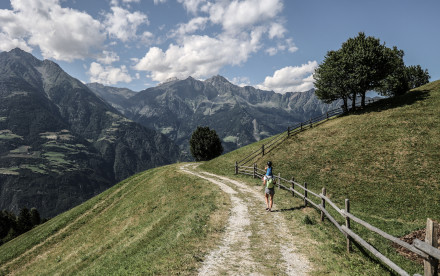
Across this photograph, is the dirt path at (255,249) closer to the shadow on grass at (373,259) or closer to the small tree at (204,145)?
the shadow on grass at (373,259)

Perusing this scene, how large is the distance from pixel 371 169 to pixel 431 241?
27.8 meters

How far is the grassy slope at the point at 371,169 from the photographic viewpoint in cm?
1366

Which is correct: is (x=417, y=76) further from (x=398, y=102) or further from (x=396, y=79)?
(x=398, y=102)

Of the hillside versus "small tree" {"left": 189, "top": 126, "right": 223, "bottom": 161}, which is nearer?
the hillside

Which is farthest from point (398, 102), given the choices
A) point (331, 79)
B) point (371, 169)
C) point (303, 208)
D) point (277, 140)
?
point (303, 208)

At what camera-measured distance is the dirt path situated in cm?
964

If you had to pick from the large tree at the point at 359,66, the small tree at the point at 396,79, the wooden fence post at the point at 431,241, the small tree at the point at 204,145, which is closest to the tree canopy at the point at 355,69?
Answer: the large tree at the point at 359,66

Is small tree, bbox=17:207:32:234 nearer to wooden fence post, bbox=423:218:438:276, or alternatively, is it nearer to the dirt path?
the dirt path

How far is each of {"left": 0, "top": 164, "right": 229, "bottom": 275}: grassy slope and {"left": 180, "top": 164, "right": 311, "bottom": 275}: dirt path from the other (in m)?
0.81

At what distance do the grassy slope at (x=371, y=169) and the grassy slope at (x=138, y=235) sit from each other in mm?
6089

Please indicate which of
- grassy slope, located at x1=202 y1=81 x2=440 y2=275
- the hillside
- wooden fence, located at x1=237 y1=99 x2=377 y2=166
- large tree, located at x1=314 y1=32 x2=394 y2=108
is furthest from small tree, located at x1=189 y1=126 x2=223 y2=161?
large tree, located at x1=314 y1=32 x2=394 y2=108

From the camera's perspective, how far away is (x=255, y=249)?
1161 cm

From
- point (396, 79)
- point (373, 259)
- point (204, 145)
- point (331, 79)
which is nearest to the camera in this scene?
point (373, 259)

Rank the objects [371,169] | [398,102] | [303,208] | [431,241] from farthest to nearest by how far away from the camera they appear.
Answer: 1. [398,102]
2. [371,169]
3. [303,208]
4. [431,241]
